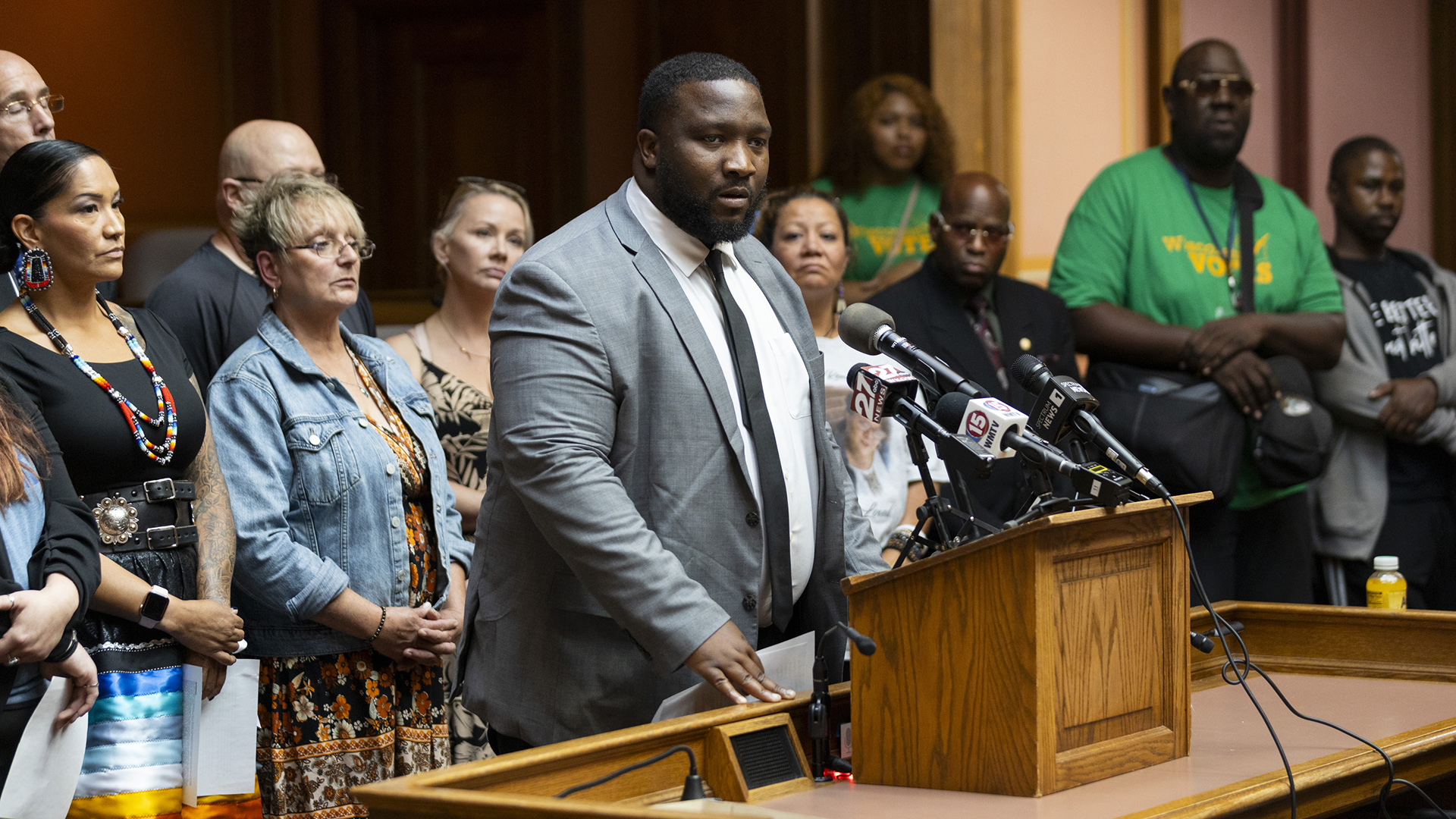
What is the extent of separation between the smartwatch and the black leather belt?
110 millimetres

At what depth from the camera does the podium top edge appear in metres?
1.79

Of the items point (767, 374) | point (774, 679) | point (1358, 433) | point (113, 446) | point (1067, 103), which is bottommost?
point (774, 679)

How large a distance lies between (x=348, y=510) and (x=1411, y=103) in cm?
552

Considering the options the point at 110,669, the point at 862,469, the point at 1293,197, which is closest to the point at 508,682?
the point at 110,669

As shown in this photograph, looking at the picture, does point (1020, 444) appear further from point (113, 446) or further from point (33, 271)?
point (33, 271)

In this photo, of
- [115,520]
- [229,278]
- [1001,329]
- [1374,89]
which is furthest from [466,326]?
[1374,89]

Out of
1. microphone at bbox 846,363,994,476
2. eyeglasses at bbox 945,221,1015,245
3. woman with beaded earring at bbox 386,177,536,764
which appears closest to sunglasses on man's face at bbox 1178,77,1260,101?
eyeglasses at bbox 945,221,1015,245

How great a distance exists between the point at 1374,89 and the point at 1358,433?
253cm

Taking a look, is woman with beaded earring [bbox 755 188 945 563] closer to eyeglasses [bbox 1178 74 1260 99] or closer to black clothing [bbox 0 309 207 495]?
eyeglasses [bbox 1178 74 1260 99]

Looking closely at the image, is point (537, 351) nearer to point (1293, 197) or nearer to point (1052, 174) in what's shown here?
point (1293, 197)

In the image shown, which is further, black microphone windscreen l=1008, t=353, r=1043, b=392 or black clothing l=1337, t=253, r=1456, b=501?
black clothing l=1337, t=253, r=1456, b=501

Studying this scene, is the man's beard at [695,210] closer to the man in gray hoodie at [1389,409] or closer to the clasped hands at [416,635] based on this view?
the clasped hands at [416,635]

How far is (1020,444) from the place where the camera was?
1892 millimetres

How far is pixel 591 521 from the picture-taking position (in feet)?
6.92
